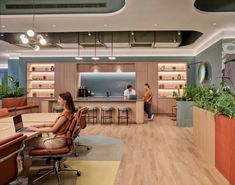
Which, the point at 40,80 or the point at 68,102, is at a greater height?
the point at 40,80

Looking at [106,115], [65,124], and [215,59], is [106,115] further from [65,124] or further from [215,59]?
[65,124]

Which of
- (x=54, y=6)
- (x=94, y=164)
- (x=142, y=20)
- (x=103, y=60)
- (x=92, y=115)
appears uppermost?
(x=54, y=6)

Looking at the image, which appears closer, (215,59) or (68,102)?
(68,102)

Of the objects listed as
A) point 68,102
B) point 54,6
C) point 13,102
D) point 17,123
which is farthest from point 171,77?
point 17,123

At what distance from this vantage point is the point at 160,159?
5.68 metres

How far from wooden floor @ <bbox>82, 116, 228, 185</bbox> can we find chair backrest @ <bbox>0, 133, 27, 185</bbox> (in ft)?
6.34

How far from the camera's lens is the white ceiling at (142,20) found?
649 cm

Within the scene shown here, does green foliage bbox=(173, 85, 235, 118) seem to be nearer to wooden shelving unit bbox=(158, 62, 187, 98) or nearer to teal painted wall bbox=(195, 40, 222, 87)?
teal painted wall bbox=(195, 40, 222, 87)

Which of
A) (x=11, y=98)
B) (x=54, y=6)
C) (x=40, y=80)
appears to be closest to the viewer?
(x=54, y=6)

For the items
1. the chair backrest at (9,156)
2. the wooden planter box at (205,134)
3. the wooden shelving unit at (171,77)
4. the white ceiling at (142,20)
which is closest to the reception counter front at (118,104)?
the white ceiling at (142,20)

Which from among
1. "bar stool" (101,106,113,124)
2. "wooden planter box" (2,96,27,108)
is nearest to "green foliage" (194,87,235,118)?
"bar stool" (101,106,113,124)

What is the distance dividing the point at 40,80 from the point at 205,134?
1080 centimetres

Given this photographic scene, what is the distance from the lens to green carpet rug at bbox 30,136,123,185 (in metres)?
4.39

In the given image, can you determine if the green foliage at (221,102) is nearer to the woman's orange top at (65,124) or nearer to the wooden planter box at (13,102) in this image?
the woman's orange top at (65,124)
